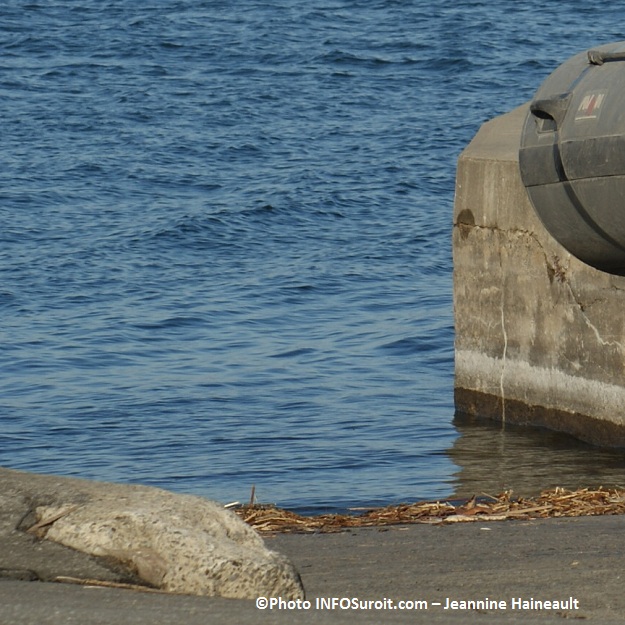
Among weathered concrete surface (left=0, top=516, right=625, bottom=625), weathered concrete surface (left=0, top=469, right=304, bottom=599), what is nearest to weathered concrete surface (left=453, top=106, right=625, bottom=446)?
weathered concrete surface (left=0, top=516, right=625, bottom=625)

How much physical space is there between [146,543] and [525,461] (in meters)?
4.04

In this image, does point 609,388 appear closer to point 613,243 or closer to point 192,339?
point 613,243

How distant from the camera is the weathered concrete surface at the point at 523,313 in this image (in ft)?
23.5

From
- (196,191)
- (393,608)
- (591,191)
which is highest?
(591,191)

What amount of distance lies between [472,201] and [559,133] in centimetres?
135

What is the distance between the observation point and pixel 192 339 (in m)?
10.6

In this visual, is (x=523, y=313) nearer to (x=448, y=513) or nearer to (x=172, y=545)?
(x=448, y=513)

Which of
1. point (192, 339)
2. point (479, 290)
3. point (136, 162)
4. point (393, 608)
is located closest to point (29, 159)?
point (136, 162)

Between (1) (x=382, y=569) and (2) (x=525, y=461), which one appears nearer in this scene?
(1) (x=382, y=569)

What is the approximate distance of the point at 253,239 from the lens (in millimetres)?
14453

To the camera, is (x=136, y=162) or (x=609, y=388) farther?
(x=136, y=162)

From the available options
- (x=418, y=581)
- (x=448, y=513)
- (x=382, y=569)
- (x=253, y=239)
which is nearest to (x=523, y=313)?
(x=448, y=513)

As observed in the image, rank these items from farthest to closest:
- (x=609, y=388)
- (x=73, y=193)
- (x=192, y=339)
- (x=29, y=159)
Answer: (x=29, y=159) < (x=73, y=193) < (x=192, y=339) < (x=609, y=388)

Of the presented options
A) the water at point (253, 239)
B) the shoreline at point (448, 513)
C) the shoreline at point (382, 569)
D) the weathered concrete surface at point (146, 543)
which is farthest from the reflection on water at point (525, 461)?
the weathered concrete surface at point (146, 543)
